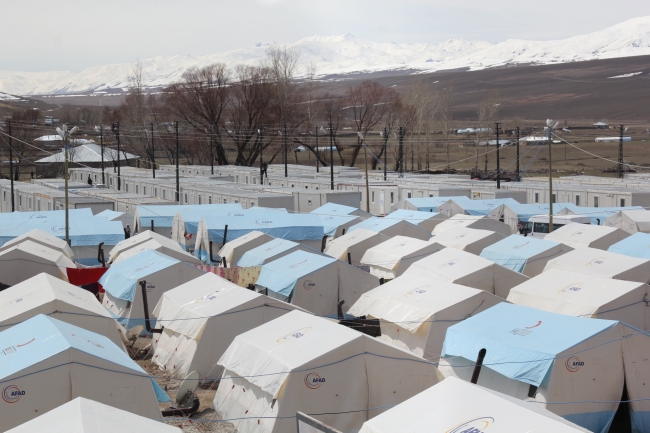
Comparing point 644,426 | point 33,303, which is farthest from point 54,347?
point 644,426

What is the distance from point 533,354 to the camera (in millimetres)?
13227

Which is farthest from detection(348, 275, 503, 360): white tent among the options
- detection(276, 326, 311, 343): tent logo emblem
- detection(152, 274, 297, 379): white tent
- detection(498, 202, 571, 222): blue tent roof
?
detection(498, 202, 571, 222): blue tent roof

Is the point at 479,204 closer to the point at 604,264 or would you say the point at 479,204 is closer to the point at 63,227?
the point at 604,264

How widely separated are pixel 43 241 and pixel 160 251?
207 inches

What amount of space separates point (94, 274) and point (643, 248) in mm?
18579

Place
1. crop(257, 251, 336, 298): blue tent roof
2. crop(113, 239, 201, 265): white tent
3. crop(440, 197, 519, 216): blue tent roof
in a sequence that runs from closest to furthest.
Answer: crop(257, 251, 336, 298): blue tent roof
crop(113, 239, 201, 265): white tent
crop(440, 197, 519, 216): blue tent roof

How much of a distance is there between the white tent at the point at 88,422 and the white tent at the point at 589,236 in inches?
854

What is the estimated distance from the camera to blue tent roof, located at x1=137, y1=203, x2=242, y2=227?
116 feet

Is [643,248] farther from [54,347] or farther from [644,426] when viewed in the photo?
[54,347]

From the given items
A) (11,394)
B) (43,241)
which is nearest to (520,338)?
(11,394)

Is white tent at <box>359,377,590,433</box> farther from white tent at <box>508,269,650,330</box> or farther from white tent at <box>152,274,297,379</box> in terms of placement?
white tent at <box>508,269,650,330</box>

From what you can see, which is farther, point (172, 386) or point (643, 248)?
point (643, 248)

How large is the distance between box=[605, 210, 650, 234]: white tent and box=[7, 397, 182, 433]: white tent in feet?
92.2

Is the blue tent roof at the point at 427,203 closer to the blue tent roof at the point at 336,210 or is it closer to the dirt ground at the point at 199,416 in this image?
the blue tent roof at the point at 336,210
